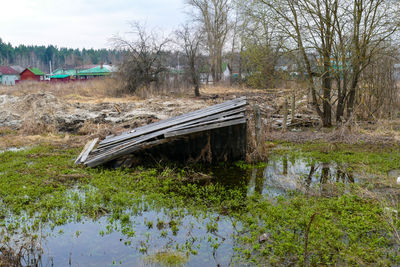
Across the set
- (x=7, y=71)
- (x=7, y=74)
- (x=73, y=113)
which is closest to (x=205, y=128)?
(x=73, y=113)

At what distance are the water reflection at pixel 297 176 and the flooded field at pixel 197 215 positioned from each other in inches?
0.9

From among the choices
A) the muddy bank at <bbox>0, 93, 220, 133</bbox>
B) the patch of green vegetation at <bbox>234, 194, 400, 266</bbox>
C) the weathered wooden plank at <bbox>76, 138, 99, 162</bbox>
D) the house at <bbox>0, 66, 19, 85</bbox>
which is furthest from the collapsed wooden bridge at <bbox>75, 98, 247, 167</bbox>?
the house at <bbox>0, 66, 19, 85</bbox>

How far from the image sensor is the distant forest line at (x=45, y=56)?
355 feet

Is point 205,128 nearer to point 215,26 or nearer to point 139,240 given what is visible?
point 139,240

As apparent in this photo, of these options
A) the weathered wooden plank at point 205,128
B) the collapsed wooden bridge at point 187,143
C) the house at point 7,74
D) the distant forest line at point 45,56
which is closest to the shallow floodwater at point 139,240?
the weathered wooden plank at point 205,128

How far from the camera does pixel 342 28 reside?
43.8 feet

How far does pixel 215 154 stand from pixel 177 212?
12.3ft

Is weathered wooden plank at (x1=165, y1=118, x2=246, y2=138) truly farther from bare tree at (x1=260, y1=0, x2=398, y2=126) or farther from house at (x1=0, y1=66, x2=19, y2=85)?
house at (x1=0, y1=66, x2=19, y2=85)

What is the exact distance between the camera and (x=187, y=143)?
9.64m

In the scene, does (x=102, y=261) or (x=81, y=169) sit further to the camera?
(x=81, y=169)

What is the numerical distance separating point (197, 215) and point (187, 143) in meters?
3.78

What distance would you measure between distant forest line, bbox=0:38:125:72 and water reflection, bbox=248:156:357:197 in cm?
10583

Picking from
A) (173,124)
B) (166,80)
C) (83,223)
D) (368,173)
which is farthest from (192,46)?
(83,223)

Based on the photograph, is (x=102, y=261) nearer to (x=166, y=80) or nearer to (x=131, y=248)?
(x=131, y=248)
